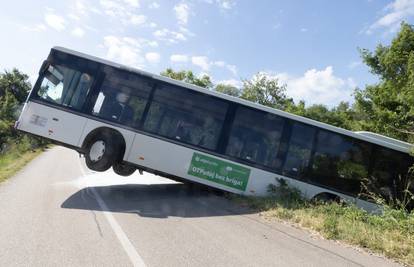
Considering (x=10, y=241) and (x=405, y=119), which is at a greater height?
(x=405, y=119)

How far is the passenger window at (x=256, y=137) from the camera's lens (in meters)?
12.6

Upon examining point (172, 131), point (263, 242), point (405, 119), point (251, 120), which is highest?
point (405, 119)

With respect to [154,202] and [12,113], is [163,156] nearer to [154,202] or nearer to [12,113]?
[154,202]

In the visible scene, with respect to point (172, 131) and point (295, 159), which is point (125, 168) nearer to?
point (172, 131)

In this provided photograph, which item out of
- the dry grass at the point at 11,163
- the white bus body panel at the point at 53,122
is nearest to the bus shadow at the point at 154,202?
the white bus body panel at the point at 53,122

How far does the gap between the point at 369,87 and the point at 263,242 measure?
2060 cm

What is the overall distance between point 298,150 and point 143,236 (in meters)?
7.32

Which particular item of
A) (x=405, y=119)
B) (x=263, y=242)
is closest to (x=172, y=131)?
(x=263, y=242)

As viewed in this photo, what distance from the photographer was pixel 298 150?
1283 cm

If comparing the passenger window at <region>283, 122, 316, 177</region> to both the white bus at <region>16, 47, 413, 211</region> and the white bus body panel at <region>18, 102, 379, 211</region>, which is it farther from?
the white bus body panel at <region>18, 102, 379, 211</region>

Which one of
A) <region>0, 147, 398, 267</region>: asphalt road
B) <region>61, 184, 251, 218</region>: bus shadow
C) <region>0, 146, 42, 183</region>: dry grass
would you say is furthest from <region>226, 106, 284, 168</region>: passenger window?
<region>0, 146, 42, 183</region>: dry grass

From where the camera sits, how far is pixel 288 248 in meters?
6.92

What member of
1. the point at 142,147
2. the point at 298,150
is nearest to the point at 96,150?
the point at 142,147

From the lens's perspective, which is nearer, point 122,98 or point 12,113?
point 122,98
